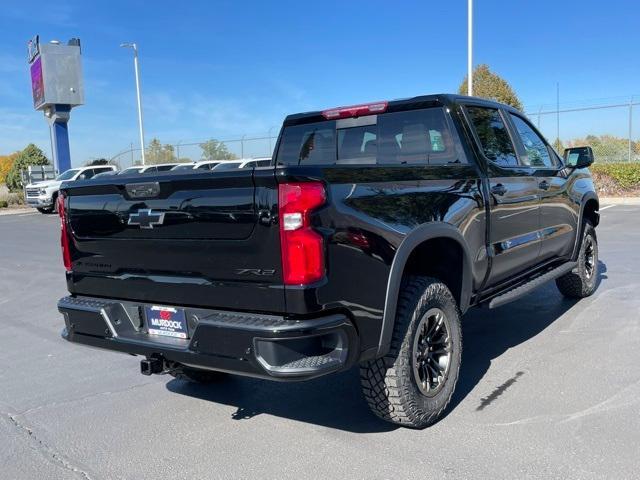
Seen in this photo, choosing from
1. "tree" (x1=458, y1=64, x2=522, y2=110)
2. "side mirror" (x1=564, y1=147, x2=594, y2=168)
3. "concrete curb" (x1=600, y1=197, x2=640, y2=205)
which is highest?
"tree" (x1=458, y1=64, x2=522, y2=110)

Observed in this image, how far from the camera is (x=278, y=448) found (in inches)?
133

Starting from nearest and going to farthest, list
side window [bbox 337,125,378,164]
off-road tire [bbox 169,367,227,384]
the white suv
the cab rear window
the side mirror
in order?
1. off-road tire [bbox 169,367,227,384]
2. the cab rear window
3. side window [bbox 337,125,378,164]
4. the side mirror
5. the white suv

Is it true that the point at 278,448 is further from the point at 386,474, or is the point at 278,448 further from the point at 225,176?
the point at 225,176

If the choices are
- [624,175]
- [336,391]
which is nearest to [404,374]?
[336,391]

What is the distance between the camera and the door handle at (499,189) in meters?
4.30

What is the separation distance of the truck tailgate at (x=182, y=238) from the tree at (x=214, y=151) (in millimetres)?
33357

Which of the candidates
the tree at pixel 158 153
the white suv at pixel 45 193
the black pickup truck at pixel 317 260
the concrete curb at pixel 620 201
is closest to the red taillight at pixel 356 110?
the black pickup truck at pixel 317 260

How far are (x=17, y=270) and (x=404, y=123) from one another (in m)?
8.35

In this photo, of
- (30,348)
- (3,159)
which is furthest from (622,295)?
(3,159)

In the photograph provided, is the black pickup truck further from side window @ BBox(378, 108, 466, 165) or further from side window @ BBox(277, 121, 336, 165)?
side window @ BBox(277, 121, 336, 165)

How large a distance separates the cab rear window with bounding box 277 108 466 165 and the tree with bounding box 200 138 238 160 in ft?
105

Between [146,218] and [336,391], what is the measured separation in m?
1.87

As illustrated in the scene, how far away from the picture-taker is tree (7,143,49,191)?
3928 cm

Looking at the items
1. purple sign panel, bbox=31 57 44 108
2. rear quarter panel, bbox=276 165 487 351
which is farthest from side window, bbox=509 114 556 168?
purple sign panel, bbox=31 57 44 108
